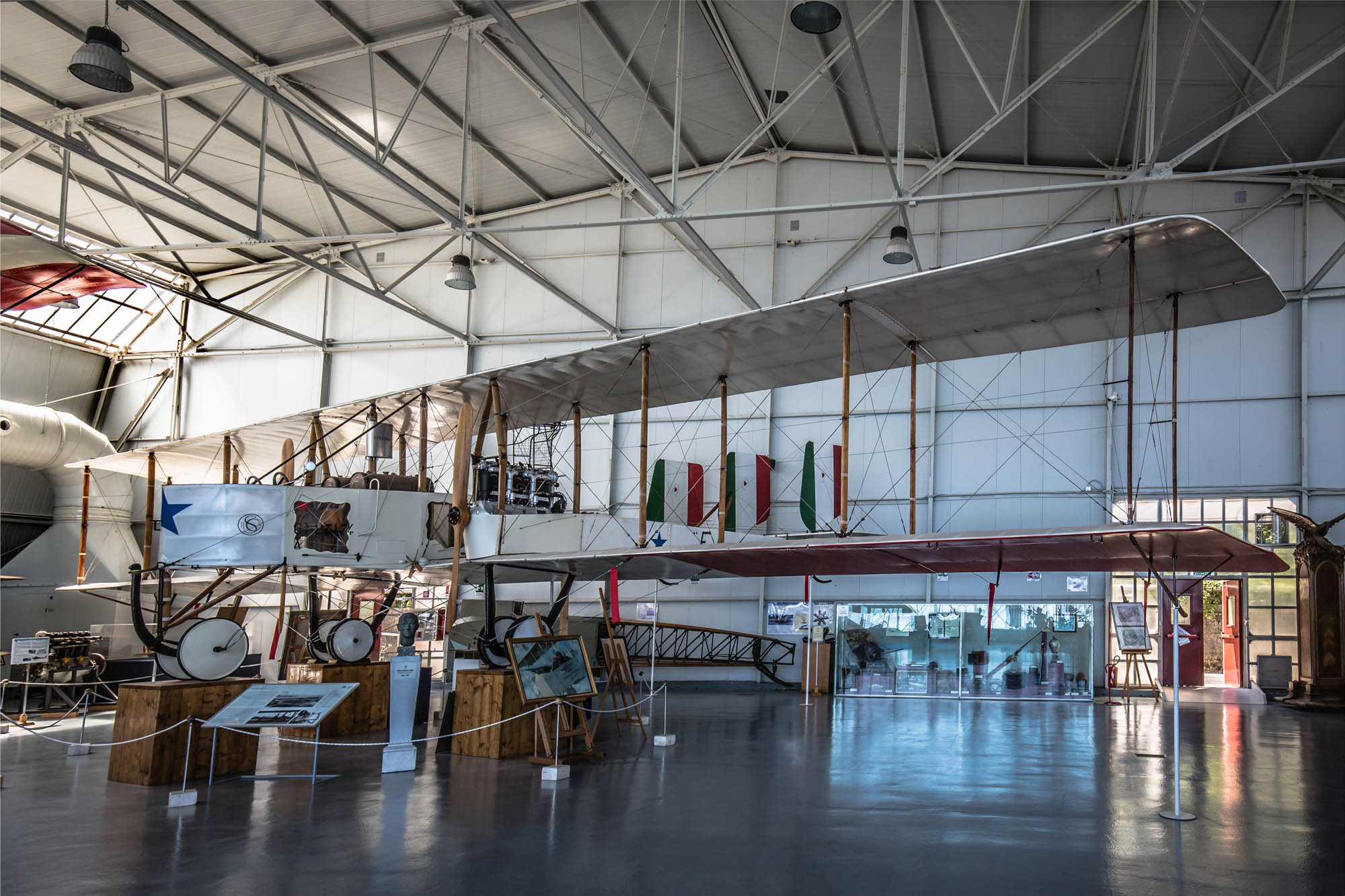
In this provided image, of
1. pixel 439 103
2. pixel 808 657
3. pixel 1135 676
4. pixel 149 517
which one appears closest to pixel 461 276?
pixel 439 103

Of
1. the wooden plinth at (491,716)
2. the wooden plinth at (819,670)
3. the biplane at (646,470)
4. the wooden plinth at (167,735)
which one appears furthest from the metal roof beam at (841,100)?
the wooden plinth at (167,735)

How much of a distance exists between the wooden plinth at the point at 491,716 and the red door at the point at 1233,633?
14.8m

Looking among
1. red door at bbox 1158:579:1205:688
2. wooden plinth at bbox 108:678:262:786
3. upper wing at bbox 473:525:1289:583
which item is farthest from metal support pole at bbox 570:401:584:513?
red door at bbox 1158:579:1205:688

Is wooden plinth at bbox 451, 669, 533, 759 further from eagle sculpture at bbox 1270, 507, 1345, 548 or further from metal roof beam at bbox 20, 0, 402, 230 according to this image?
eagle sculpture at bbox 1270, 507, 1345, 548

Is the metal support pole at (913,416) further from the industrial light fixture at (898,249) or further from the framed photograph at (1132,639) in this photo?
the framed photograph at (1132,639)

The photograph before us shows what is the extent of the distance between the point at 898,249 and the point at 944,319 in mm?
6749

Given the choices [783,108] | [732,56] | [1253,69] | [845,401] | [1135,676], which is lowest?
[1135,676]

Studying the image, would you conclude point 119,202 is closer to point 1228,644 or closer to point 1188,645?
point 1188,645

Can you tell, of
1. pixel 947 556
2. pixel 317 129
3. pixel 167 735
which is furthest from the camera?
pixel 317 129

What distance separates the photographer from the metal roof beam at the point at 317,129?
10648 mm

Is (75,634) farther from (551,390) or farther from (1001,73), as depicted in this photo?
(1001,73)

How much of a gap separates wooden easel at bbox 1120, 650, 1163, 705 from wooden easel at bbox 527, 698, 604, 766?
10374mm

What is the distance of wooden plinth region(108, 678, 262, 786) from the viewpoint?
740 centimetres

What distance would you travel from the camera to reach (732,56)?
15.2 metres
